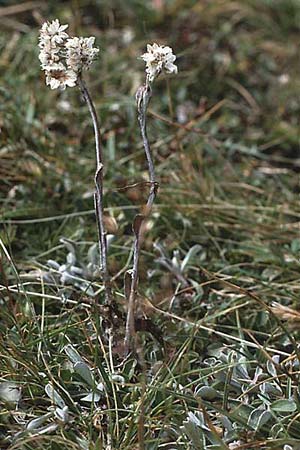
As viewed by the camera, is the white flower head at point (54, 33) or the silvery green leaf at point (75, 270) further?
the silvery green leaf at point (75, 270)

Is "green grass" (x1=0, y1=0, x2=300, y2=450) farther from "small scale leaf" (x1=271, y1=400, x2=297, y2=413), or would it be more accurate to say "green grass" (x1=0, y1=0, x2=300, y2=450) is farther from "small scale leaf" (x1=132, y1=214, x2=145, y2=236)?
"small scale leaf" (x1=132, y1=214, x2=145, y2=236)

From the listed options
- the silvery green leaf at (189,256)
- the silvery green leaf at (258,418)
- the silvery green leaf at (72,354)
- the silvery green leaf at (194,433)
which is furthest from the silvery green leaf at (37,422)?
the silvery green leaf at (189,256)

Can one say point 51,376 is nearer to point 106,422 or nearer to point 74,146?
point 106,422

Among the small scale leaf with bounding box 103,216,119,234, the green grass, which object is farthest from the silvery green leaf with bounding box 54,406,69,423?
the small scale leaf with bounding box 103,216,119,234

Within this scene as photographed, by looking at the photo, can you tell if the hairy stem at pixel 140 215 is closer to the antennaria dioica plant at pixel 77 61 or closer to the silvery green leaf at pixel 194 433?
the antennaria dioica plant at pixel 77 61

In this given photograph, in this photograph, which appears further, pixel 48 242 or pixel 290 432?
pixel 48 242

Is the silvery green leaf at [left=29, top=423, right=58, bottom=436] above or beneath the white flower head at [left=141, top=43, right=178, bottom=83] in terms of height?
beneath

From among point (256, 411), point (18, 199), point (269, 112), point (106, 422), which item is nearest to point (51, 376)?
point (106, 422)
